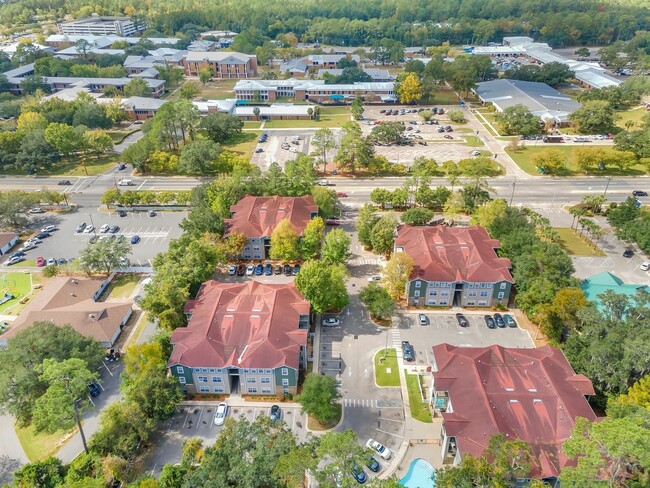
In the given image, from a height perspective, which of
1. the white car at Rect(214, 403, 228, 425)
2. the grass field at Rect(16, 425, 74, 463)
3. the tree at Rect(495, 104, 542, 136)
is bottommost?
the grass field at Rect(16, 425, 74, 463)

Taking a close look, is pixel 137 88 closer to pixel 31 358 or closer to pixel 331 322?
pixel 31 358

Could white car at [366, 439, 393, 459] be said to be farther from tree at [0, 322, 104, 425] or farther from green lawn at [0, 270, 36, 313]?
green lawn at [0, 270, 36, 313]

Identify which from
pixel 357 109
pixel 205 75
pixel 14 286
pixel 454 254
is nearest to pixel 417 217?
pixel 454 254

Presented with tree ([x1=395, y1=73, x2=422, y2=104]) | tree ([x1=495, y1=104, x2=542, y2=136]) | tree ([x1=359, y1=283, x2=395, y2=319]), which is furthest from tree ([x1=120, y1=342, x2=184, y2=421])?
tree ([x1=395, y1=73, x2=422, y2=104])

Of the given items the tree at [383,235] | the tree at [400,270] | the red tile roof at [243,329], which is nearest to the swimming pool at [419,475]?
the red tile roof at [243,329]

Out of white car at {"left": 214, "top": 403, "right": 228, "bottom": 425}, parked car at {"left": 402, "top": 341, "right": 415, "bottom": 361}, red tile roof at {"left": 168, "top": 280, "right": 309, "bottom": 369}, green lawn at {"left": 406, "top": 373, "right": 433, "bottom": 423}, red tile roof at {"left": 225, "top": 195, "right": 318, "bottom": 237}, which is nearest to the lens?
white car at {"left": 214, "top": 403, "right": 228, "bottom": 425}

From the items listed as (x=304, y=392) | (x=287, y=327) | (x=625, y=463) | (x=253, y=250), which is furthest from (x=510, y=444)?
(x=253, y=250)
